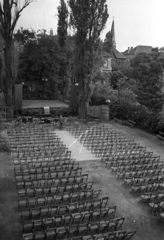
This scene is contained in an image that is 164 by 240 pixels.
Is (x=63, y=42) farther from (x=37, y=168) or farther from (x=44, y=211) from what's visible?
(x=44, y=211)

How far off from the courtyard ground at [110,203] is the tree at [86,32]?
13.9 metres

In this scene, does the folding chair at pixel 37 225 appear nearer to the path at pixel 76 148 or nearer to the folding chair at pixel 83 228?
the folding chair at pixel 83 228

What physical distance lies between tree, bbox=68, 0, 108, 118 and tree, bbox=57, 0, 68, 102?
1211 cm

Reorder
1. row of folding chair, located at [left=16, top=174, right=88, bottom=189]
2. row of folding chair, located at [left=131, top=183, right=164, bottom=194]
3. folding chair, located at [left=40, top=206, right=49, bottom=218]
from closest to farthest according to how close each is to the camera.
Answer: folding chair, located at [left=40, top=206, right=49, bottom=218]
row of folding chair, located at [left=16, top=174, right=88, bottom=189]
row of folding chair, located at [left=131, top=183, right=164, bottom=194]

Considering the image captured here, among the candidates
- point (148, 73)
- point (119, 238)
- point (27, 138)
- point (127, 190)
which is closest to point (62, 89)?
point (148, 73)

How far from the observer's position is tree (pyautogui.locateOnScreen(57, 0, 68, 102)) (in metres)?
37.9

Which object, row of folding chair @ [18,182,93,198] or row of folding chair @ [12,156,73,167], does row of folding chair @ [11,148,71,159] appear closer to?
row of folding chair @ [12,156,73,167]

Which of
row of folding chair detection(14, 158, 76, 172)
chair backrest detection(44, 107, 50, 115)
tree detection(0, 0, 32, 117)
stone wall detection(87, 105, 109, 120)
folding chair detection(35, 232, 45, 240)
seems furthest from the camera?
chair backrest detection(44, 107, 50, 115)

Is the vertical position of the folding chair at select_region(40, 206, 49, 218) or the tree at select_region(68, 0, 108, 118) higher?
the tree at select_region(68, 0, 108, 118)

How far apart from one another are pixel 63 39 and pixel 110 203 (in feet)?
109

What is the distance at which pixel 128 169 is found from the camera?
13.8 meters

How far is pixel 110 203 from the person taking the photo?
10305 millimetres

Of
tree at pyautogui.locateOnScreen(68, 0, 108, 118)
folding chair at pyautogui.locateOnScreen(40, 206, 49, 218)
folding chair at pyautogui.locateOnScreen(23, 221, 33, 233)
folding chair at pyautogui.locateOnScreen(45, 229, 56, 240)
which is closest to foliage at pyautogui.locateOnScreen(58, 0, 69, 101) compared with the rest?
tree at pyautogui.locateOnScreen(68, 0, 108, 118)

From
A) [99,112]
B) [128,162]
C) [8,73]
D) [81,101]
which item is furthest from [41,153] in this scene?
[99,112]
